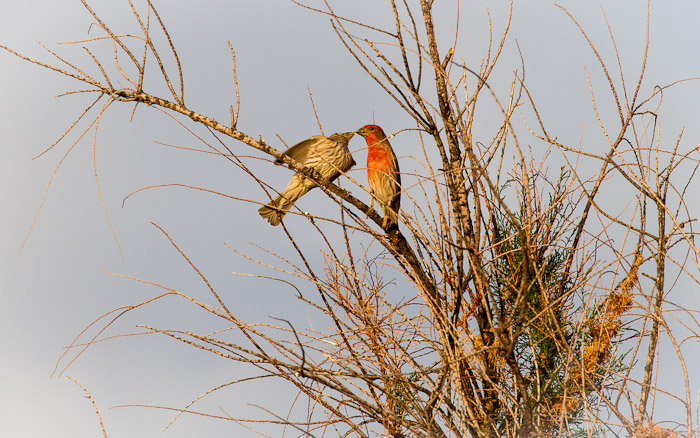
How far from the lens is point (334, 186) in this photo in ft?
10.8

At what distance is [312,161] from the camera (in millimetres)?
4789

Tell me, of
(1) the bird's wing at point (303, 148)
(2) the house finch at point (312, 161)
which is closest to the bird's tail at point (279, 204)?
Answer: (2) the house finch at point (312, 161)

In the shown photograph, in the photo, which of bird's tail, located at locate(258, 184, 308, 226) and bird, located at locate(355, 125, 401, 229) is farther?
bird's tail, located at locate(258, 184, 308, 226)

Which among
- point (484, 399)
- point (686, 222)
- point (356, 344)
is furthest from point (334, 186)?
point (686, 222)

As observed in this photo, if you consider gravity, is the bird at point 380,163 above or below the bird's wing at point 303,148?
below

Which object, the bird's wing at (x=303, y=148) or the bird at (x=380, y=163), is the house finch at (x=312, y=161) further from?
the bird at (x=380, y=163)

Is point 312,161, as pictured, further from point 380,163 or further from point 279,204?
point 380,163

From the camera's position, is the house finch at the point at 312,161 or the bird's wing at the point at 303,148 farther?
the house finch at the point at 312,161

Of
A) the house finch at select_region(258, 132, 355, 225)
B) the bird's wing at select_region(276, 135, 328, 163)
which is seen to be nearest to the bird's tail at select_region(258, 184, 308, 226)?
the house finch at select_region(258, 132, 355, 225)

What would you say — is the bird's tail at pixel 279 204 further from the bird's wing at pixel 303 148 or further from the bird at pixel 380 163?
the bird at pixel 380 163

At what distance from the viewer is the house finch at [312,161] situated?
4418 millimetres

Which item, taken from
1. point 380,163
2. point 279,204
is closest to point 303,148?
point 279,204

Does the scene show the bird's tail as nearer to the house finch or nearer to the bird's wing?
the house finch

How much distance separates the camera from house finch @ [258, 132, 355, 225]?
4418mm
